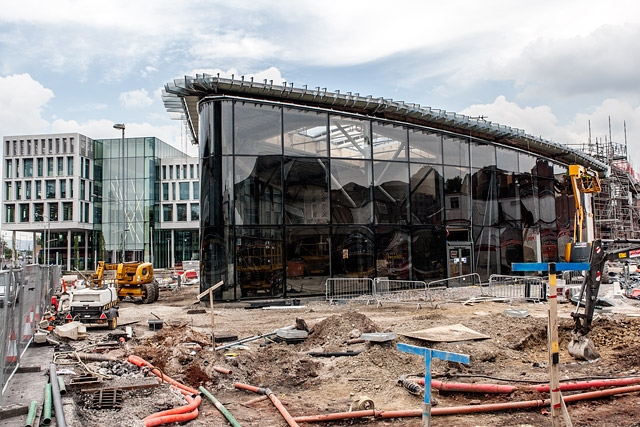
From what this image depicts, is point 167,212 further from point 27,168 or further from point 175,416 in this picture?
point 175,416

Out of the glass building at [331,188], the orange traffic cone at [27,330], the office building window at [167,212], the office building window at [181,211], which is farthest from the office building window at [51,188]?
the orange traffic cone at [27,330]

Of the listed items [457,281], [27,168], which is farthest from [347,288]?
[27,168]

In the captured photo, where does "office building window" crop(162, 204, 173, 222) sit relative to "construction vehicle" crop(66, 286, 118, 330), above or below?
above

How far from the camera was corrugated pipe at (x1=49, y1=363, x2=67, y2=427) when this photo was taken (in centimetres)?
617

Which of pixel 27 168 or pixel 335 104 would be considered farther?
pixel 27 168

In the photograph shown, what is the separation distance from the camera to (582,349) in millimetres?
11188

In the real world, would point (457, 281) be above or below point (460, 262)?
below

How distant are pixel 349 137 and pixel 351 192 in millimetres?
2671

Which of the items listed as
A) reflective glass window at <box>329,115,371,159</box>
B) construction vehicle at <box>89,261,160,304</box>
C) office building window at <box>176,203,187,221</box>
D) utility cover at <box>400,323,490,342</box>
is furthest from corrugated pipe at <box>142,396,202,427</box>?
office building window at <box>176,203,187,221</box>

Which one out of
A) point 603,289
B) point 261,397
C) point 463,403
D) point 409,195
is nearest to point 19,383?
point 261,397

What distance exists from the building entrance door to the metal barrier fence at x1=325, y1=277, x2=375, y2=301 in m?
Result: 5.13

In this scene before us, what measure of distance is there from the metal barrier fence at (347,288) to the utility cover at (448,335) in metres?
10.0

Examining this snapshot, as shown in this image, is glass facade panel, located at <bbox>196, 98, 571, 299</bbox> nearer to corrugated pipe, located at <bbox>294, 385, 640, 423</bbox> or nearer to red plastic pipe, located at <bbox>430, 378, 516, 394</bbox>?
red plastic pipe, located at <bbox>430, 378, 516, 394</bbox>

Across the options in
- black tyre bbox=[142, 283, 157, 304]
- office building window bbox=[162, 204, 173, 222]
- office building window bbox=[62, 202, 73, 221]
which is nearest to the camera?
black tyre bbox=[142, 283, 157, 304]
